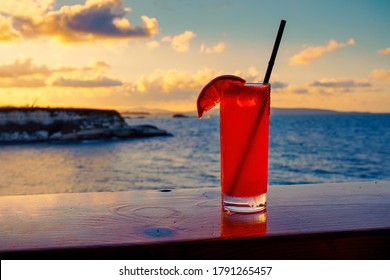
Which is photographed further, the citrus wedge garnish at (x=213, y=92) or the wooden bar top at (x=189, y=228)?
the citrus wedge garnish at (x=213, y=92)

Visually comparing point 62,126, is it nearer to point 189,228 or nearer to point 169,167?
point 169,167

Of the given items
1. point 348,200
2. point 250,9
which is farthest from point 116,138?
point 348,200

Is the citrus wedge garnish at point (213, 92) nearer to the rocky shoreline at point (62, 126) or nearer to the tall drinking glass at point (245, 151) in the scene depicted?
the tall drinking glass at point (245, 151)

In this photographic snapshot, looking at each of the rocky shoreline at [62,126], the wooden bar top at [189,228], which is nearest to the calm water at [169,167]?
the rocky shoreline at [62,126]

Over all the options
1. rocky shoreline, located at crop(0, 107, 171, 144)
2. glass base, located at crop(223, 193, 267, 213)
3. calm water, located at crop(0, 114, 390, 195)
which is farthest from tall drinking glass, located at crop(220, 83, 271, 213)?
rocky shoreline, located at crop(0, 107, 171, 144)
